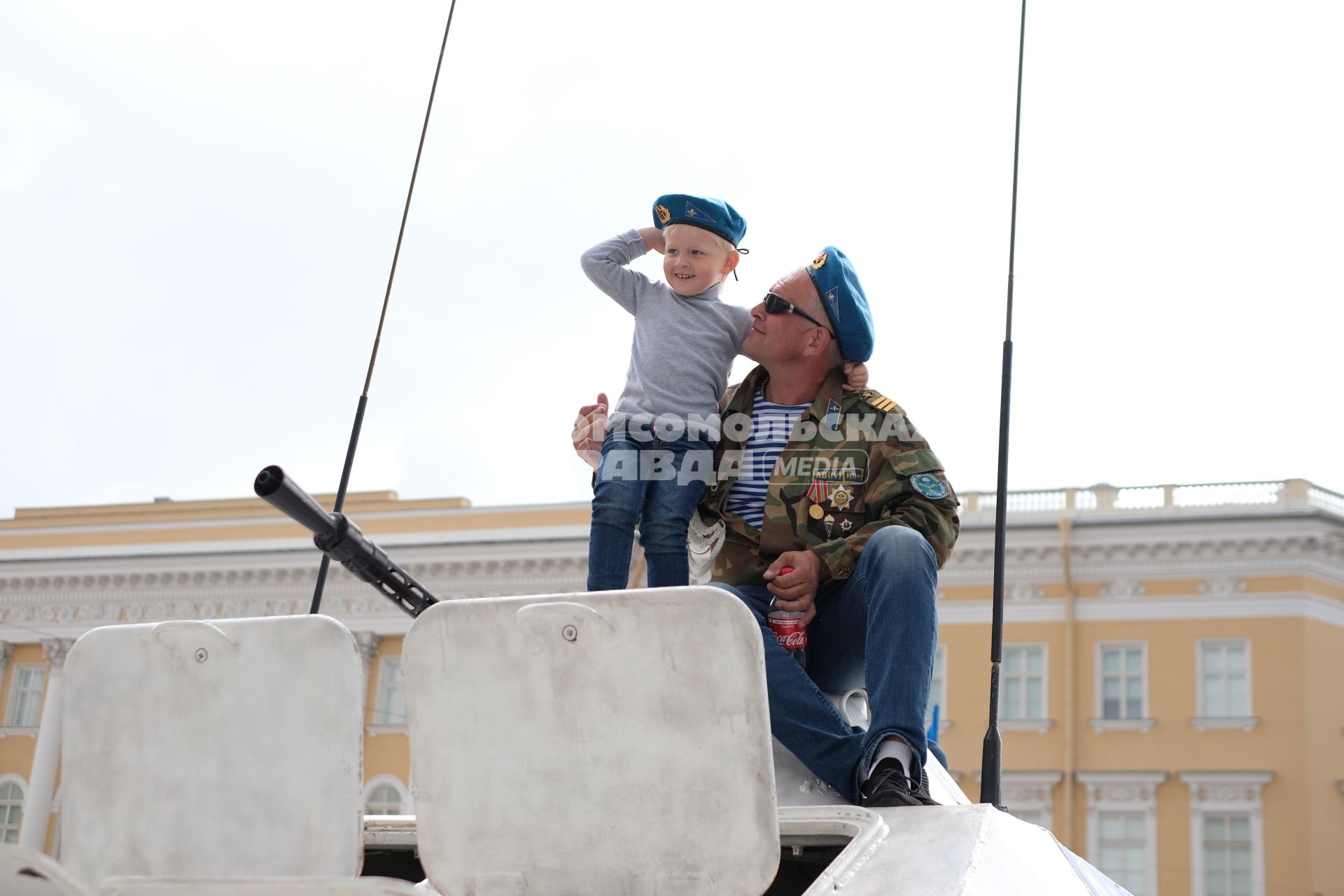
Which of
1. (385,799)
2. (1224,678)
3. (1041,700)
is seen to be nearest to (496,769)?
(1041,700)

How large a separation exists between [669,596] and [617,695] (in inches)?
5.6

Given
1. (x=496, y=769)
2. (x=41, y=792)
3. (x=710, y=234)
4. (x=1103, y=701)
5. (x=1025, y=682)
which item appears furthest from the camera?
(x=1025, y=682)

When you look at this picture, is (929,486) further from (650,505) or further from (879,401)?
(650,505)

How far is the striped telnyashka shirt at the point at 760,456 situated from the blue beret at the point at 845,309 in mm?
163

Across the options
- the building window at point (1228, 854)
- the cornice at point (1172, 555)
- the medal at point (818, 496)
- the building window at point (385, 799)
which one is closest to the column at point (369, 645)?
the building window at point (385, 799)

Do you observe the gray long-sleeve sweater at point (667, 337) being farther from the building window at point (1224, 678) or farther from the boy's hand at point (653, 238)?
the building window at point (1224, 678)

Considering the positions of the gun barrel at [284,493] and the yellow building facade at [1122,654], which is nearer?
the gun barrel at [284,493]

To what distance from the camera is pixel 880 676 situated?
107 inches

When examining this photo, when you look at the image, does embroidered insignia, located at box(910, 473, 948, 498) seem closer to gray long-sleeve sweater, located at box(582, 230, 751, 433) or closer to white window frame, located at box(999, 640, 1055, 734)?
gray long-sleeve sweater, located at box(582, 230, 751, 433)

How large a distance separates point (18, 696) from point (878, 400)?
1251 inches

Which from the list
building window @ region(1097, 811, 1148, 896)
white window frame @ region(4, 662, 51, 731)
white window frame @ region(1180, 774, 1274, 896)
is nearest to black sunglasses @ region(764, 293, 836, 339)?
building window @ region(1097, 811, 1148, 896)

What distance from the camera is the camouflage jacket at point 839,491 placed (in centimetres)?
306

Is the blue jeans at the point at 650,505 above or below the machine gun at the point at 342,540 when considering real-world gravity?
above

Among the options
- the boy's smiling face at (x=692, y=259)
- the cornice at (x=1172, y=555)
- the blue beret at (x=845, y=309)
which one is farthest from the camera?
the cornice at (x=1172, y=555)
